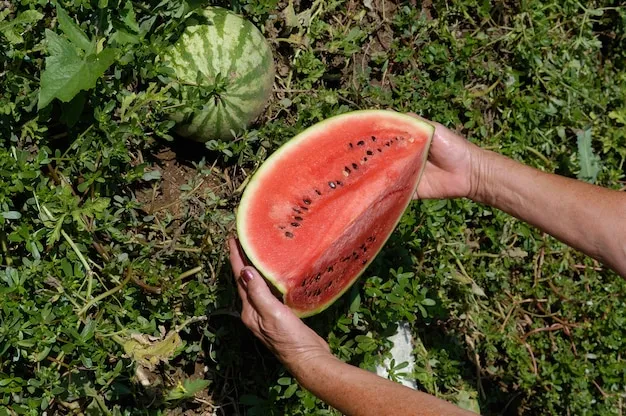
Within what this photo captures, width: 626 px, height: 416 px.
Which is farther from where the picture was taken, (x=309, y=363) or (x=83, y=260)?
(x=83, y=260)

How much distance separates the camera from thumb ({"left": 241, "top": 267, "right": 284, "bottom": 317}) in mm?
2495

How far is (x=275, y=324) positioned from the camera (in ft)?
8.22

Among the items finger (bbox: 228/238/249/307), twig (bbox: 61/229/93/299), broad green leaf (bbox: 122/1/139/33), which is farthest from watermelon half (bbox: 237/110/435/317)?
broad green leaf (bbox: 122/1/139/33)

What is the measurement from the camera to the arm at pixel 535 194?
9.24 ft

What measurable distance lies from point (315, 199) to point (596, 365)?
75.0 inches

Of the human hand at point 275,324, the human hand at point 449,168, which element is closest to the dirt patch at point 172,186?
the human hand at point 275,324

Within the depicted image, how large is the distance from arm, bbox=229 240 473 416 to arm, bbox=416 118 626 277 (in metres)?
0.89

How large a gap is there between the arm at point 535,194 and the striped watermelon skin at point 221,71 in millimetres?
749

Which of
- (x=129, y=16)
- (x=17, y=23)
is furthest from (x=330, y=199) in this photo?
(x=17, y=23)

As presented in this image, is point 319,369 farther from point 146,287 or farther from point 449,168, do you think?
point 449,168

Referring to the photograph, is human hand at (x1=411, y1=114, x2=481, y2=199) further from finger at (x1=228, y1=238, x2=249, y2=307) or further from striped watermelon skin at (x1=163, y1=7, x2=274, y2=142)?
finger at (x1=228, y1=238, x2=249, y2=307)

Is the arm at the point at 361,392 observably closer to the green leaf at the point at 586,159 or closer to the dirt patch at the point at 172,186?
the dirt patch at the point at 172,186

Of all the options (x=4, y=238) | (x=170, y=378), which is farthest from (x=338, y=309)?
(x=4, y=238)

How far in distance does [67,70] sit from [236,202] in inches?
37.4
